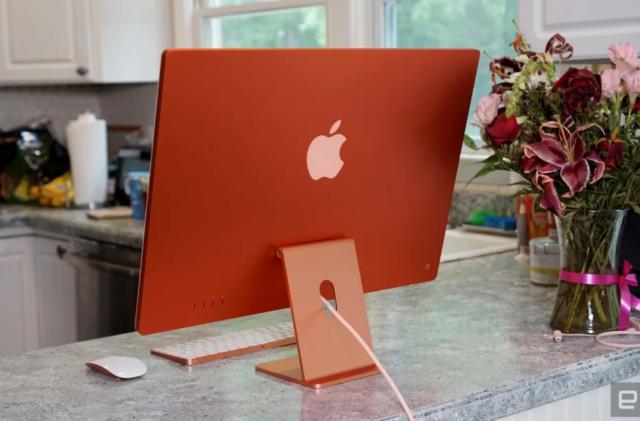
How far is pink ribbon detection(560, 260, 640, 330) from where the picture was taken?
1.66 metres

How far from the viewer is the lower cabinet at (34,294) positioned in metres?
3.37

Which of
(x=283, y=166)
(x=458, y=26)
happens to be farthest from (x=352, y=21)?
(x=283, y=166)

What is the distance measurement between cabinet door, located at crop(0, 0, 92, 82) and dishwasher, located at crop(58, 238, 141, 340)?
2.40 feet

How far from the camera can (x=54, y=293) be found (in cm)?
342

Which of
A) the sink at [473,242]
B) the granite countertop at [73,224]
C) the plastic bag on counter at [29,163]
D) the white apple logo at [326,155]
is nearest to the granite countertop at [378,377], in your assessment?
the white apple logo at [326,155]

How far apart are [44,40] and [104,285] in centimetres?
108

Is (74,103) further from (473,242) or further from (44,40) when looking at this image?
(473,242)

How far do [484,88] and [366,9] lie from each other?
0.49 m

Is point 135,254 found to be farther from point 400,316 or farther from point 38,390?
point 38,390

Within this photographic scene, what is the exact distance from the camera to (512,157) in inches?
64.4

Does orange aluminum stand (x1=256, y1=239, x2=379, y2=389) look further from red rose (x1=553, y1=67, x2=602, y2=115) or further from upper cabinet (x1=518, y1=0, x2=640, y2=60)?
upper cabinet (x1=518, y1=0, x2=640, y2=60)

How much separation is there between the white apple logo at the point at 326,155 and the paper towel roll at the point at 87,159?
2316 mm

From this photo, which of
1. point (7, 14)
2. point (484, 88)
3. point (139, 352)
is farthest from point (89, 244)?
point (139, 352)

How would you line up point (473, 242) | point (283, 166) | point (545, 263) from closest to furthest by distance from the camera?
1. point (283, 166)
2. point (545, 263)
3. point (473, 242)
